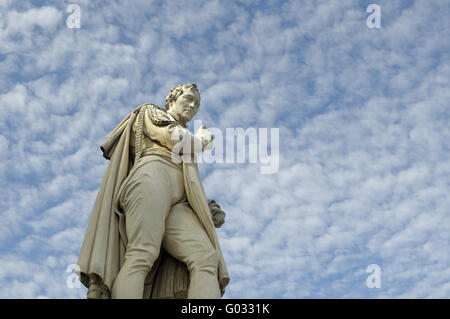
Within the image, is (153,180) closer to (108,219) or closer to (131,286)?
(108,219)

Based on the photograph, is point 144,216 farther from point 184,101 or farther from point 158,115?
point 184,101

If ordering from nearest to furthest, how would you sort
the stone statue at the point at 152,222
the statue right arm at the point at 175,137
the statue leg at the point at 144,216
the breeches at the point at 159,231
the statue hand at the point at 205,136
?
the statue leg at the point at 144,216 < the breeches at the point at 159,231 < the stone statue at the point at 152,222 < the statue right arm at the point at 175,137 < the statue hand at the point at 205,136

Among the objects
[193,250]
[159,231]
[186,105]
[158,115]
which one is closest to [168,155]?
[158,115]

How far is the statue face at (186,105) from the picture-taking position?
11.2 m

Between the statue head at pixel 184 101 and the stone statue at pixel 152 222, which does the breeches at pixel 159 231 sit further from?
the statue head at pixel 184 101

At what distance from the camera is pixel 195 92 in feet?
37.6

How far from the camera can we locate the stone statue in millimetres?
9086

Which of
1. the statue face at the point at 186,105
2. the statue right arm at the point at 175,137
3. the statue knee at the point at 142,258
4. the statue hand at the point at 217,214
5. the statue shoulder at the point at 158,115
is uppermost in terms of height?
the statue face at the point at 186,105

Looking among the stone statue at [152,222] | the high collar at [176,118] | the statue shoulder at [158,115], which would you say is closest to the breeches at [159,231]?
the stone statue at [152,222]

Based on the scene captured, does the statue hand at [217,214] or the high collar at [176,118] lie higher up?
the high collar at [176,118]

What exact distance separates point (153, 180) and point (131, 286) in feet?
5.77
